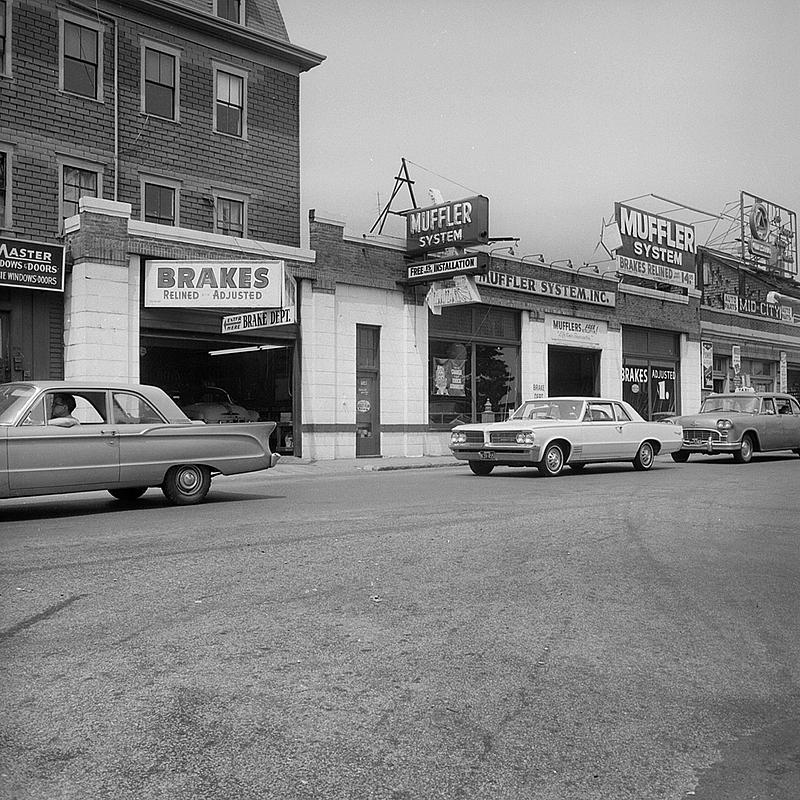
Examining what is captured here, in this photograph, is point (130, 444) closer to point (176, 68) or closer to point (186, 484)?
point (186, 484)

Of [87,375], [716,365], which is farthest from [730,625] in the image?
[716,365]

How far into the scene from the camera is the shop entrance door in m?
23.6

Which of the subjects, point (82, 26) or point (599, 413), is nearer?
point (599, 413)

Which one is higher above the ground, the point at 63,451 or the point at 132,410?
the point at 132,410

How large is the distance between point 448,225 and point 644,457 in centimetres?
862

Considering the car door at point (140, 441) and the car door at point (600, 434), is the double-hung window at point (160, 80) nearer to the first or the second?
the car door at point (140, 441)

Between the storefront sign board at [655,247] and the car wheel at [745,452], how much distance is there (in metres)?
12.0

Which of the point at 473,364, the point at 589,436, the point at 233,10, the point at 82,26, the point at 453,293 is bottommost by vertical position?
the point at 589,436

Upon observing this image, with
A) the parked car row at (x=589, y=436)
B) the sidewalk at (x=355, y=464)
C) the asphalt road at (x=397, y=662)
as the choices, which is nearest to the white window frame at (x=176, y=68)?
the sidewalk at (x=355, y=464)

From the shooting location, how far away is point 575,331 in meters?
29.8

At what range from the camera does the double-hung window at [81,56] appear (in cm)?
1973

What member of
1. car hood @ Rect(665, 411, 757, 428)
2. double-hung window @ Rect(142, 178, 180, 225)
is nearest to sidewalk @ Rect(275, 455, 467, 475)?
car hood @ Rect(665, 411, 757, 428)

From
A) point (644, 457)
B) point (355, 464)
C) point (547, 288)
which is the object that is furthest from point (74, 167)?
point (547, 288)

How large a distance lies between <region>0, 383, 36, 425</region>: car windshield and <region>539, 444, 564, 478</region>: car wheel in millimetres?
8827
